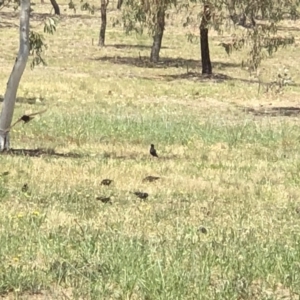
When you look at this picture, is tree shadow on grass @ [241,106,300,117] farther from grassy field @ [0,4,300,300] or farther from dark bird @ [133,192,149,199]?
dark bird @ [133,192,149,199]

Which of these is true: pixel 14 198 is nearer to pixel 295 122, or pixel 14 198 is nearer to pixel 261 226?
pixel 261 226

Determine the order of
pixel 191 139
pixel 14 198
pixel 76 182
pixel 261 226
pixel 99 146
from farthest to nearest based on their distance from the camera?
pixel 191 139, pixel 99 146, pixel 76 182, pixel 14 198, pixel 261 226

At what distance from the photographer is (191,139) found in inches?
655

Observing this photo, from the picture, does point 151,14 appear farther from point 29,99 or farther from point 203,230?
point 203,230

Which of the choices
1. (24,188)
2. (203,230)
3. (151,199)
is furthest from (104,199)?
(203,230)

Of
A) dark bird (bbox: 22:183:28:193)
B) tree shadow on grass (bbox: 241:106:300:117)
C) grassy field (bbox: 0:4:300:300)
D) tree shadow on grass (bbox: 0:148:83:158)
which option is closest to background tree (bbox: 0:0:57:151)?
tree shadow on grass (bbox: 0:148:83:158)

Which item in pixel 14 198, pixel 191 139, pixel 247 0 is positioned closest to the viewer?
pixel 14 198

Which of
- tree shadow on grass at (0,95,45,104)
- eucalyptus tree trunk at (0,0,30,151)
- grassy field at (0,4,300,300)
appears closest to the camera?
grassy field at (0,4,300,300)

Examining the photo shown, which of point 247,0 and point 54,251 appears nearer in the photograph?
point 54,251

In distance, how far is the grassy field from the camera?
604 centimetres

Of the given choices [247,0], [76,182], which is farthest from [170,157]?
[247,0]

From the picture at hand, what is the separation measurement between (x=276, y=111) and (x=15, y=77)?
40.8ft

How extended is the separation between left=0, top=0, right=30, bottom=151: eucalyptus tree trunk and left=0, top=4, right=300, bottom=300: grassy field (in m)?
0.83

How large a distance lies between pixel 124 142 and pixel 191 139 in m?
1.32
